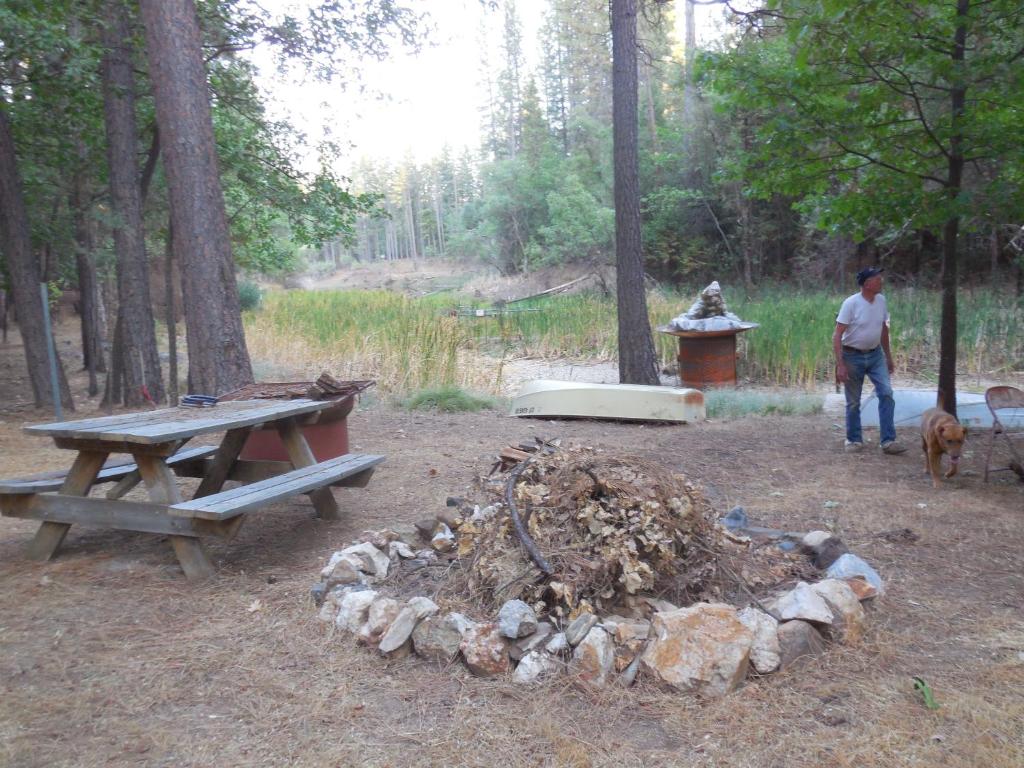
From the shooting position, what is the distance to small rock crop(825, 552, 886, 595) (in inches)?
131

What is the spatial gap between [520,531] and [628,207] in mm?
6601

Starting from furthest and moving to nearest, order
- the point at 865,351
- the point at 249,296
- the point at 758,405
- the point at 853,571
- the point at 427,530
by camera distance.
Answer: the point at 249,296
the point at 758,405
the point at 865,351
the point at 427,530
the point at 853,571

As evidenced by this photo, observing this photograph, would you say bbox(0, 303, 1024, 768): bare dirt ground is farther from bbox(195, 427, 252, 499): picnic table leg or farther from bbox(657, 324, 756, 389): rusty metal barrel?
bbox(657, 324, 756, 389): rusty metal barrel

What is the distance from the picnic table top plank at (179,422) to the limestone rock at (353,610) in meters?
1.10

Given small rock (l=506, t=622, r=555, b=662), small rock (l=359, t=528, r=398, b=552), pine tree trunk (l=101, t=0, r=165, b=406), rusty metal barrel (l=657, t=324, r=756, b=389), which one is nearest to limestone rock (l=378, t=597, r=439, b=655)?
small rock (l=506, t=622, r=555, b=662)

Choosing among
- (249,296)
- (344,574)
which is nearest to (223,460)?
(344,574)

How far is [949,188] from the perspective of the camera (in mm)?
5879

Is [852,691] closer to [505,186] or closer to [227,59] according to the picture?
[227,59]

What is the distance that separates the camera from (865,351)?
20.4 feet

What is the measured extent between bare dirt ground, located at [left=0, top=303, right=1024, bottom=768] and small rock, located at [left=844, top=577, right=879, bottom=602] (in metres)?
0.06

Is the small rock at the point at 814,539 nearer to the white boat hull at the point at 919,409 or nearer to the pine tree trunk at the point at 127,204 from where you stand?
the white boat hull at the point at 919,409

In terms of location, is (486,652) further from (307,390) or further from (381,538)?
(307,390)

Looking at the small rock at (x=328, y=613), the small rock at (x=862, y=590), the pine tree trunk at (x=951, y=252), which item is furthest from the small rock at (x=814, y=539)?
the pine tree trunk at (x=951, y=252)

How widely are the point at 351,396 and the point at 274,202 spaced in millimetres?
6199
